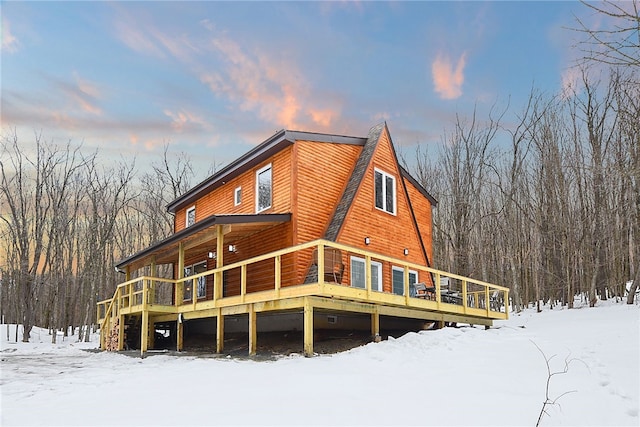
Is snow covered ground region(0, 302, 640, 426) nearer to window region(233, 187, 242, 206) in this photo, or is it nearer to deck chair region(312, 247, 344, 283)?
deck chair region(312, 247, 344, 283)

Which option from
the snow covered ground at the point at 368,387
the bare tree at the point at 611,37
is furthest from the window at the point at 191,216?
the bare tree at the point at 611,37

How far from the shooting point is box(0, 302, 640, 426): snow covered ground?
21.2 feet

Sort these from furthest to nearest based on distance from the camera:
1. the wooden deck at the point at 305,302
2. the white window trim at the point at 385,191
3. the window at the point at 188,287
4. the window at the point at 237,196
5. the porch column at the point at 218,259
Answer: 1. the window at the point at 188,287
2. the window at the point at 237,196
3. the white window trim at the point at 385,191
4. the porch column at the point at 218,259
5. the wooden deck at the point at 305,302

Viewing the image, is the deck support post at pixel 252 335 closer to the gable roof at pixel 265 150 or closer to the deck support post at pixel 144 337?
the deck support post at pixel 144 337

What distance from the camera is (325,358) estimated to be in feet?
35.1

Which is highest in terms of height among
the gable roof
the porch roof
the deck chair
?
the gable roof

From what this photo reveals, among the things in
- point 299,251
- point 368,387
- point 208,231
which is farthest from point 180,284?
point 368,387

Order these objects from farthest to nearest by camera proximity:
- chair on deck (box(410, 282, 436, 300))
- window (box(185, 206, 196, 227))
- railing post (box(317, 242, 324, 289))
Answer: window (box(185, 206, 196, 227))
chair on deck (box(410, 282, 436, 300))
railing post (box(317, 242, 324, 289))

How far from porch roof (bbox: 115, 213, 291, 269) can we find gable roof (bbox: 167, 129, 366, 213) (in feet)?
7.74

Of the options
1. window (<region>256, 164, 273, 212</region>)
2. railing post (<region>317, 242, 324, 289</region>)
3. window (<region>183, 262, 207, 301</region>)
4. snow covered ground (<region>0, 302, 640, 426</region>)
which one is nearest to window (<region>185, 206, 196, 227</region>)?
window (<region>183, 262, 207, 301</region>)

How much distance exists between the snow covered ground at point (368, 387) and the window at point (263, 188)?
6149 mm

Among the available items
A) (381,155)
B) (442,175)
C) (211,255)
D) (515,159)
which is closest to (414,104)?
(515,159)

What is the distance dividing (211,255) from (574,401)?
1328 cm

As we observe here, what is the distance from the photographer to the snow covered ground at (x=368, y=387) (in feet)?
Answer: 21.2
